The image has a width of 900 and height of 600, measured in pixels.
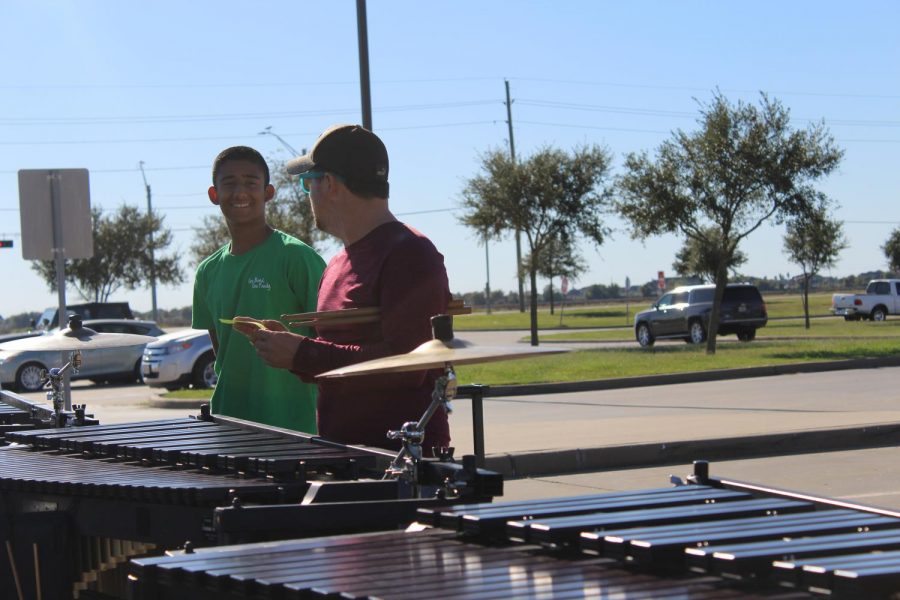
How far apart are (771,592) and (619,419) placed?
463 inches

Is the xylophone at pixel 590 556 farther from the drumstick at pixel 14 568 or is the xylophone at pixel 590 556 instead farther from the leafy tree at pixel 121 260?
the leafy tree at pixel 121 260

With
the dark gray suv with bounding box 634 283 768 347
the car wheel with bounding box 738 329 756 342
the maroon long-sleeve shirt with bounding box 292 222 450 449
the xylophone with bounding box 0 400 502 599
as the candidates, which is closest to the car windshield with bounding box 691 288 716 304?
the dark gray suv with bounding box 634 283 768 347

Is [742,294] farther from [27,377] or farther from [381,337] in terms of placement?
[381,337]

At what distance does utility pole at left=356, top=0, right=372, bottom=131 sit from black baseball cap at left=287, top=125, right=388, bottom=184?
1296 centimetres

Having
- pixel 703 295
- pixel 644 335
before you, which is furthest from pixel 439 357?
pixel 644 335

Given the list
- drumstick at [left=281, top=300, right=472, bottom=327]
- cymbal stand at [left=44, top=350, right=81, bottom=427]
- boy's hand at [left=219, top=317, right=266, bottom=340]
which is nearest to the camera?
drumstick at [left=281, top=300, right=472, bottom=327]

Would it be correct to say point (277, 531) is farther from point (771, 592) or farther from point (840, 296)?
point (840, 296)

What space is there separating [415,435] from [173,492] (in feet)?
2.66

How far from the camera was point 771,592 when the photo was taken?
245 centimetres

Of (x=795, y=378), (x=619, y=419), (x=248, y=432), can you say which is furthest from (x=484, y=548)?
(x=795, y=378)

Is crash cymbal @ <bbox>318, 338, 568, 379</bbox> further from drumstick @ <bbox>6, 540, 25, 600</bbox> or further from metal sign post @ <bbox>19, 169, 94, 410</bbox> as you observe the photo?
metal sign post @ <bbox>19, 169, 94, 410</bbox>

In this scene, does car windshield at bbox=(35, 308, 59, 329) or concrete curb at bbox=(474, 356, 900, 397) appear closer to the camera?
concrete curb at bbox=(474, 356, 900, 397)

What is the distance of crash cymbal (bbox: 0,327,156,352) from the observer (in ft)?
21.4

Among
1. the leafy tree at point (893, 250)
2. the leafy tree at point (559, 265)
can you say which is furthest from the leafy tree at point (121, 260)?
the leafy tree at point (893, 250)
